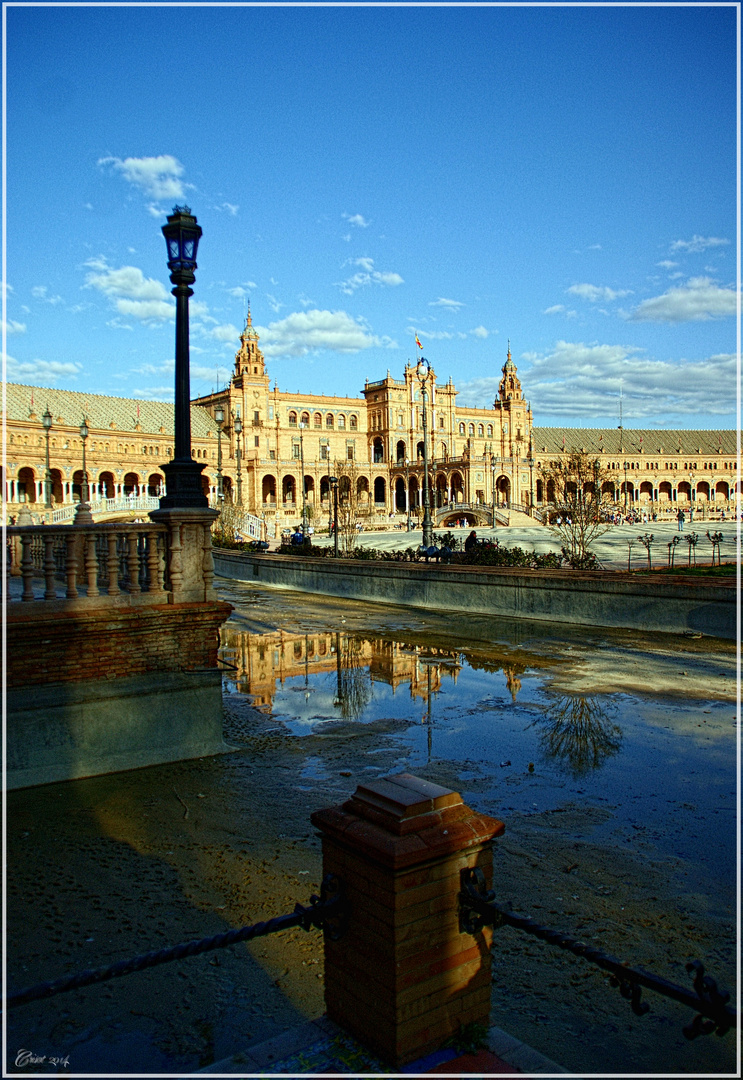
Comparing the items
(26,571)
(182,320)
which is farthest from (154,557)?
(182,320)

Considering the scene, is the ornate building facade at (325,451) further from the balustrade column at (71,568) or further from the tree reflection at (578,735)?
the balustrade column at (71,568)

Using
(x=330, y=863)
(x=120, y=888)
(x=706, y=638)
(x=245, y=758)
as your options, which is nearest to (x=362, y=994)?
(x=330, y=863)

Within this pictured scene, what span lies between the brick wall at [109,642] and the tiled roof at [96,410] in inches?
3310

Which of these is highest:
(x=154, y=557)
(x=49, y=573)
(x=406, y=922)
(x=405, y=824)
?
(x=154, y=557)

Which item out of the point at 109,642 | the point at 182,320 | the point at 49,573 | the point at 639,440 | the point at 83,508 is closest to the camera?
the point at 49,573

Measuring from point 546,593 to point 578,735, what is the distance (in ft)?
28.2

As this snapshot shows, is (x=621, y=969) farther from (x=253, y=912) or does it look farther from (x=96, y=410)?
(x=96, y=410)

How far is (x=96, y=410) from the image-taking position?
336 feet

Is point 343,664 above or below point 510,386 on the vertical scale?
below

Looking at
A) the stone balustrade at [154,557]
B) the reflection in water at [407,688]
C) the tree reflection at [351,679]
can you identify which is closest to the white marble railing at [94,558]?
the stone balustrade at [154,557]

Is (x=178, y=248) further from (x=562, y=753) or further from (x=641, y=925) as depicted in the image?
(x=641, y=925)

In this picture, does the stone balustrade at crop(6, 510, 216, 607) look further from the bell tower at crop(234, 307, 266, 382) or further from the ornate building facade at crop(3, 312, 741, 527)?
the bell tower at crop(234, 307, 266, 382)

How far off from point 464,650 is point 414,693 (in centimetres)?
340

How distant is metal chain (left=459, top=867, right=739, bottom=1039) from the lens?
2.22 m
